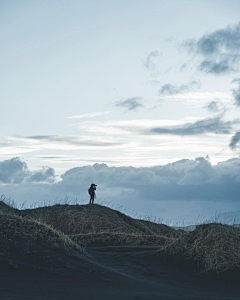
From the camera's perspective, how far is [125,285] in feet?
46.6

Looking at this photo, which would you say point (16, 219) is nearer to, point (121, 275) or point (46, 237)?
point (46, 237)

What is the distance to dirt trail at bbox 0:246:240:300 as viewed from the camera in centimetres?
1206

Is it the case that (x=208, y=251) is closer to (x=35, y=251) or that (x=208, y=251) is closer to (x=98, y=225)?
(x=35, y=251)

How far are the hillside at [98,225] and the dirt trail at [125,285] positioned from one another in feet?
21.8

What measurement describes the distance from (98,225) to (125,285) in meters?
16.5

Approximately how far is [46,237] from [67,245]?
3.22 feet

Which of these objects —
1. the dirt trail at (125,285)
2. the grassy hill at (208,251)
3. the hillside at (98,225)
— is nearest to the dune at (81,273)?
the dirt trail at (125,285)

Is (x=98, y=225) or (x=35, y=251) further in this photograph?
(x=98, y=225)

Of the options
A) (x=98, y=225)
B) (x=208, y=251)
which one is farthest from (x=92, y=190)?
(x=208, y=251)

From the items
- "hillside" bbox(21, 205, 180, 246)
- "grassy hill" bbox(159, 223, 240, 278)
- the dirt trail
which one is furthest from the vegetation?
the dirt trail

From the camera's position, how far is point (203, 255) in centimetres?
1828

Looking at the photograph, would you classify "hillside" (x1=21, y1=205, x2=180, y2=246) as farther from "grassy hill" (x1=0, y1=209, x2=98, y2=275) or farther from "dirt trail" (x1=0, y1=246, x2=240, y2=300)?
"grassy hill" (x1=0, y1=209, x2=98, y2=275)

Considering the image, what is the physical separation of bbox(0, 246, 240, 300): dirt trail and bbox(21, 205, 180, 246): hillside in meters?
6.64

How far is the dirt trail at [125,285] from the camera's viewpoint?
39.6ft
